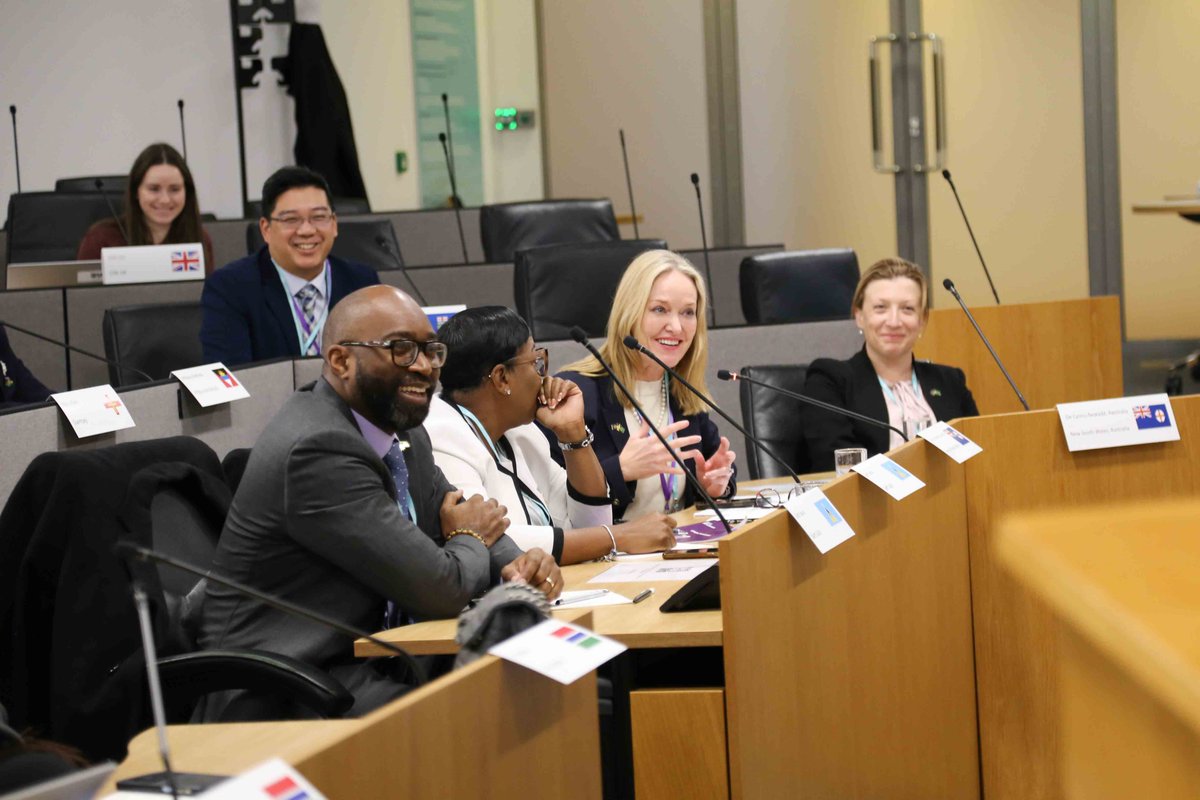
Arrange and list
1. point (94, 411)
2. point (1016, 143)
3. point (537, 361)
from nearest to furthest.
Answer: point (94, 411) < point (537, 361) < point (1016, 143)

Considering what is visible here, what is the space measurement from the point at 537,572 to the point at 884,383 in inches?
67.9

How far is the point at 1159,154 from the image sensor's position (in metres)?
6.42

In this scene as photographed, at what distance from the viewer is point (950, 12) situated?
270 inches

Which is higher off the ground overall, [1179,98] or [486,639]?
[1179,98]

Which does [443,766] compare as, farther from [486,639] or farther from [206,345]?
[206,345]

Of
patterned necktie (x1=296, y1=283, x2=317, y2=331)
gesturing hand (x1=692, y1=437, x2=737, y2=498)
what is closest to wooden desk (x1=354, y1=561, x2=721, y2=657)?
gesturing hand (x1=692, y1=437, x2=737, y2=498)

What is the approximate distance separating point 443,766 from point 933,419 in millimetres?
2691

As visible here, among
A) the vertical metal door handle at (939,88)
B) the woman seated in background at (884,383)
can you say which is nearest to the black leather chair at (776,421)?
the woman seated in background at (884,383)

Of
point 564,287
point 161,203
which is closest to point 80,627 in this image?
point 564,287

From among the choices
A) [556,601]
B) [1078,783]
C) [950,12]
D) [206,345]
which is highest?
[950,12]

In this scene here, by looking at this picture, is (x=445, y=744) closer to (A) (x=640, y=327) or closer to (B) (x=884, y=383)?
(A) (x=640, y=327)

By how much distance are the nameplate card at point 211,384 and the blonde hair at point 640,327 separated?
0.75 meters

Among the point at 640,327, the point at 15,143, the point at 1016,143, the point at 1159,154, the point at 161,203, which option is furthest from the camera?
the point at 15,143

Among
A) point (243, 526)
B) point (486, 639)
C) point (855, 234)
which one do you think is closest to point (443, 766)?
point (486, 639)
